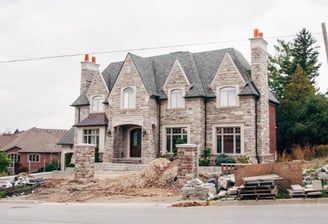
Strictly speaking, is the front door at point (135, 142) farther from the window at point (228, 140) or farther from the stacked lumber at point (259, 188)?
the stacked lumber at point (259, 188)

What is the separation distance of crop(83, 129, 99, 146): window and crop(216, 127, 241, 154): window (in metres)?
10.2

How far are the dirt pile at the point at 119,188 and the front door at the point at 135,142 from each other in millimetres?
7451

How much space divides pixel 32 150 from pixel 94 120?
2285 centimetres

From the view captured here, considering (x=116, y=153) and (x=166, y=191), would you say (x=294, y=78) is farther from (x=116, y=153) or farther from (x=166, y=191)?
(x=166, y=191)

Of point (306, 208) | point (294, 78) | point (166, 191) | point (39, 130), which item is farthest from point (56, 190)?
point (39, 130)

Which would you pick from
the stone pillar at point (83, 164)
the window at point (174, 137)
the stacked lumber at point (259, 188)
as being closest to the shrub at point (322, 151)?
the window at point (174, 137)

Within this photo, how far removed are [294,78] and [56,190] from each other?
966 inches

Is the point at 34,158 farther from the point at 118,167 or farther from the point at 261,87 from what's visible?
the point at 261,87

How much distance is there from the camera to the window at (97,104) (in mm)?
33031

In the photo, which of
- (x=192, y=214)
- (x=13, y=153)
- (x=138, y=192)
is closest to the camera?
(x=192, y=214)

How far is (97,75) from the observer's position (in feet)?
110

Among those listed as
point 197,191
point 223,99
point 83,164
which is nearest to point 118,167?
point 83,164

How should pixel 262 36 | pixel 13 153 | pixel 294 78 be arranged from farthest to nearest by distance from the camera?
pixel 13 153 < pixel 294 78 < pixel 262 36

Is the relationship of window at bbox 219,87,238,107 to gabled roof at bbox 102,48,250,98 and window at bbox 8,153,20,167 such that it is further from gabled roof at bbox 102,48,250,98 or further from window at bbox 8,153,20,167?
window at bbox 8,153,20,167
